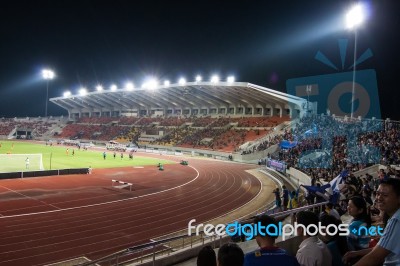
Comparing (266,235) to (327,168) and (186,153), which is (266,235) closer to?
(327,168)

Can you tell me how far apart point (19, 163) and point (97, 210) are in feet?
60.0

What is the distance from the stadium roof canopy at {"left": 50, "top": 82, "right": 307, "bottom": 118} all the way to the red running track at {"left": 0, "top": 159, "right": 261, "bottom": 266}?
82.8 ft

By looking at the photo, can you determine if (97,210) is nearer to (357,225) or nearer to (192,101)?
(357,225)

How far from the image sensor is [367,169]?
1667cm

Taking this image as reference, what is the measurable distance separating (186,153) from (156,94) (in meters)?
18.7

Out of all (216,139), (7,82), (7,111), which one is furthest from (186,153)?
(7,111)

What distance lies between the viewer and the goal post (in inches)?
1057

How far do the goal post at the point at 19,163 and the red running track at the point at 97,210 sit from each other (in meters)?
3.76

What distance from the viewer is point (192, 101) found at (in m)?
65.6

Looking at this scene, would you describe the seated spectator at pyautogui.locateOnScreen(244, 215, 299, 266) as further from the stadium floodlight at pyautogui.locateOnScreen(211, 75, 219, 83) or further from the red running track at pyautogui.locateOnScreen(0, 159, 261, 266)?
the stadium floodlight at pyautogui.locateOnScreen(211, 75, 219, 83)

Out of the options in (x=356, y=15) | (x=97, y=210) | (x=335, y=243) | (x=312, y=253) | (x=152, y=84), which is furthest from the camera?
(x=152, y=84)

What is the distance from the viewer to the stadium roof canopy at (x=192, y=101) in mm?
50125

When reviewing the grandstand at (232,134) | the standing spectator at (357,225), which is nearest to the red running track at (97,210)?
the grandstand at (232,134)

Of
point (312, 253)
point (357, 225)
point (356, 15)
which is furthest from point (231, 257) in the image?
point (356, 15)
